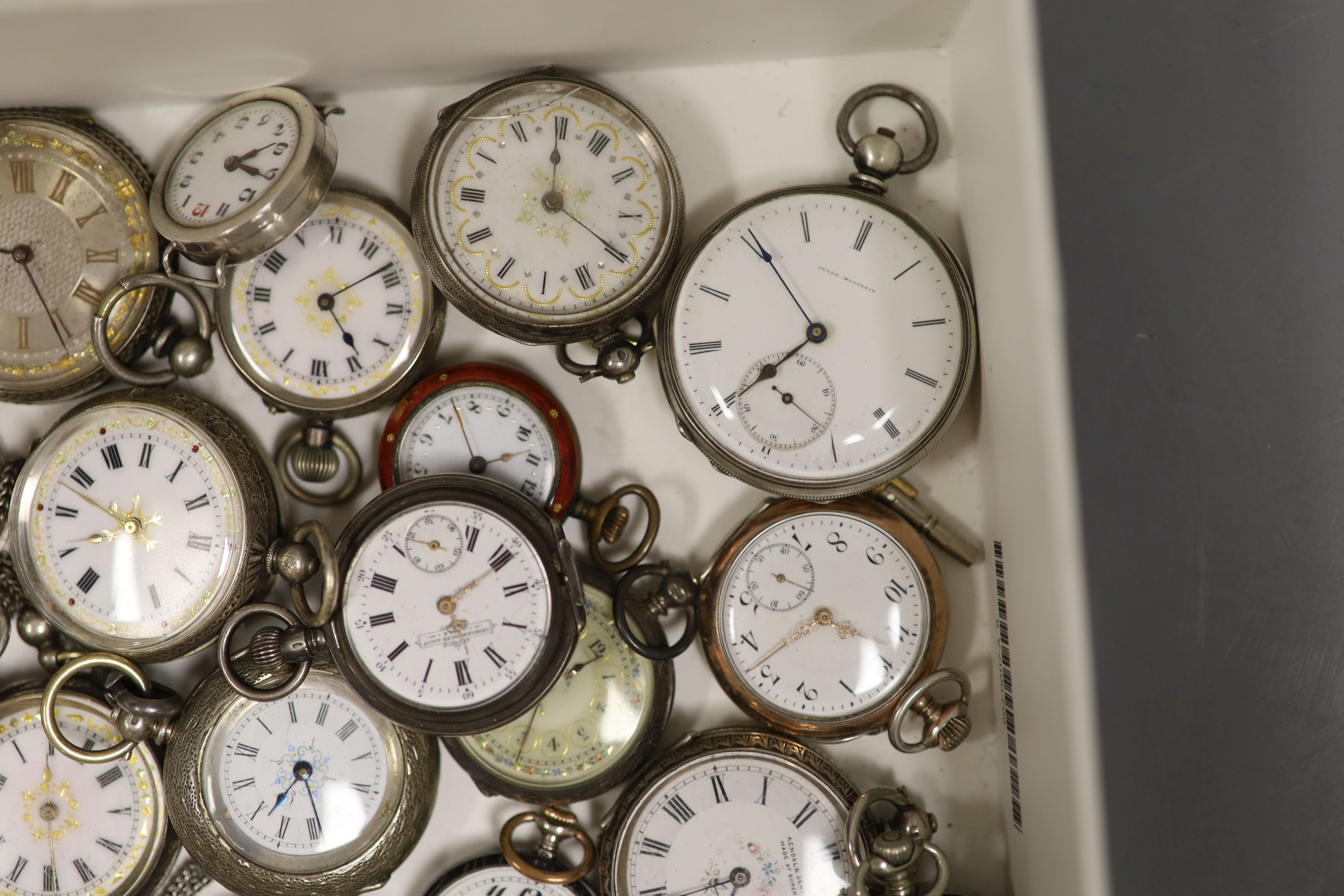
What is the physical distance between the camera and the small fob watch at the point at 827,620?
5.35 feet

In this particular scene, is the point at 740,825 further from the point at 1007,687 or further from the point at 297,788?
the point at 297,788

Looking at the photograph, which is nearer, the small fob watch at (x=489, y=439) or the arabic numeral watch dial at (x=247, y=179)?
the arabic numeral watch dial at (x=247, y=179)

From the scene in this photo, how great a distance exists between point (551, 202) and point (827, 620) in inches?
34.6

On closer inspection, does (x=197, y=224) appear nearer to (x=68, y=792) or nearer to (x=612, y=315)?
(x=612, y=315)

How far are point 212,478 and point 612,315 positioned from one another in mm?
784

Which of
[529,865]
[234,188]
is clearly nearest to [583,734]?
[529,865]

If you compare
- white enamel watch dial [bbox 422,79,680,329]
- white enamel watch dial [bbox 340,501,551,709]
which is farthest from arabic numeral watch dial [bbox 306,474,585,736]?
white enamel watch dial [bbox 422,79,680,329]

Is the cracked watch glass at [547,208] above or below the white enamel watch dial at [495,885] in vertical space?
above

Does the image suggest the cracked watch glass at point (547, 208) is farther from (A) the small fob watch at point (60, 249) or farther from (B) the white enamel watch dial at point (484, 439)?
(A) the small fob watch at point (60, 249)

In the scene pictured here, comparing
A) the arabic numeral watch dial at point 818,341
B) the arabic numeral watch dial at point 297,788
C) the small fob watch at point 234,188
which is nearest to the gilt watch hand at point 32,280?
the small fob watch at point 234,188

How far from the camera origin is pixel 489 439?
1.66 metres

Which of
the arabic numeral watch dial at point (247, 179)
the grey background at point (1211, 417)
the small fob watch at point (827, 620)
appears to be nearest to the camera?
the grey background at point (1211, 417)

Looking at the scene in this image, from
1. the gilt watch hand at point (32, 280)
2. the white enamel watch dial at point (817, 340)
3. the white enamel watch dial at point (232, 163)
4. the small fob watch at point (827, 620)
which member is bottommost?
the small fob watch at point (827, 620)

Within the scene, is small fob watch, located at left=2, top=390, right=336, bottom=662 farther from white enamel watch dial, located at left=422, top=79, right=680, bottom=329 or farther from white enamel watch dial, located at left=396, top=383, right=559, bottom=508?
white enamel watch dial, located at left=422, top=79, right=680, bottom=329
